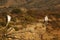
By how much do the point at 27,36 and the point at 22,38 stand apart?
15.8 inches

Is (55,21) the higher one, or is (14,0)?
(14,0)

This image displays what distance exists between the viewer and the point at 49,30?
15070 mm

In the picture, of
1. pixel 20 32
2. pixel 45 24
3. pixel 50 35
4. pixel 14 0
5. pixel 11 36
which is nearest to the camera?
pixel 11 36

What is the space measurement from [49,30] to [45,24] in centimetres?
59

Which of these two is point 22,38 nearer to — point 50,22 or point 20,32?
point 20,32

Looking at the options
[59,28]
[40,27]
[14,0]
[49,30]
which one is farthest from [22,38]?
[14,0]

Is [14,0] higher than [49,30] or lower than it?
higher

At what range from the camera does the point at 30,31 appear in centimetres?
A: 1350

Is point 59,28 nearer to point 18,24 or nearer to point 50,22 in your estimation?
point 50,22

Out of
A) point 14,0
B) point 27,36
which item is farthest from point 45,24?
point 14,0

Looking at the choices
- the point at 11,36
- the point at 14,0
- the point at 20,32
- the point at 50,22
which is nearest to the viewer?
the point at 11,36

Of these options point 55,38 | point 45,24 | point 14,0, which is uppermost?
point 14,0

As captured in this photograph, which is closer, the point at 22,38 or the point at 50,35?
the point at 22,38

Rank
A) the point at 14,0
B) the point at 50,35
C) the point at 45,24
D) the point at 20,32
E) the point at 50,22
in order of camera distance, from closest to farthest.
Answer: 1. the point at 20,32
2. the point at 50,35
3. the point at 45,24
4. the point at 50,22
5. the point at 14,0
